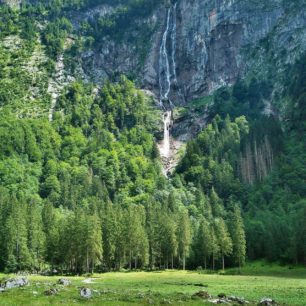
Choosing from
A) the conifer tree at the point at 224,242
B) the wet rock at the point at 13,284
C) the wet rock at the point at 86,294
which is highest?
the conifer tree at the point at 224,242

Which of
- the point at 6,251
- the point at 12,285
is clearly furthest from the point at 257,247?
the point at 12,285

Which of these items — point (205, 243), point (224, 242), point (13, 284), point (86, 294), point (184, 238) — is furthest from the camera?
point (184, 238)

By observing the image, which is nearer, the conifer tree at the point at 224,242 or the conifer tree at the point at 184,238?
the conifer tree at the point at 224,242

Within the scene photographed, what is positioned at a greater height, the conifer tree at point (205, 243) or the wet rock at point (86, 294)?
the conifer tree at point (205, 243)

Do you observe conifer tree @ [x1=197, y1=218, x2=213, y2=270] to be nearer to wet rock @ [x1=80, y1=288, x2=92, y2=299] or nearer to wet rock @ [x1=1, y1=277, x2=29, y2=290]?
wet rock @ [x1=1, y1=277, x2=29, y2=290]

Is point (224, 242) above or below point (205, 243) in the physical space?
above

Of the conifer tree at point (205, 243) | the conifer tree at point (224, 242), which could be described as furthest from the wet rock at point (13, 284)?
the conifer tree at point (224, 242)

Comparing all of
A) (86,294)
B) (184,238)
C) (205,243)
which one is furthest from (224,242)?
(86,294)

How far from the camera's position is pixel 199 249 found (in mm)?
132750

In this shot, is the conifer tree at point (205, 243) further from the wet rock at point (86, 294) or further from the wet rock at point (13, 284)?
the wet rock at point (86, 294)

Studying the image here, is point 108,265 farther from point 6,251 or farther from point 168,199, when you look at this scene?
point 168,199

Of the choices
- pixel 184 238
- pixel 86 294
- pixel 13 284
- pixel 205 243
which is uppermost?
pixel 184 238

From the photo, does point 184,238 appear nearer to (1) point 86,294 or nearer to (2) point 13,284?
(2) point 13,284

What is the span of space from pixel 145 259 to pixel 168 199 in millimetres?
58203
